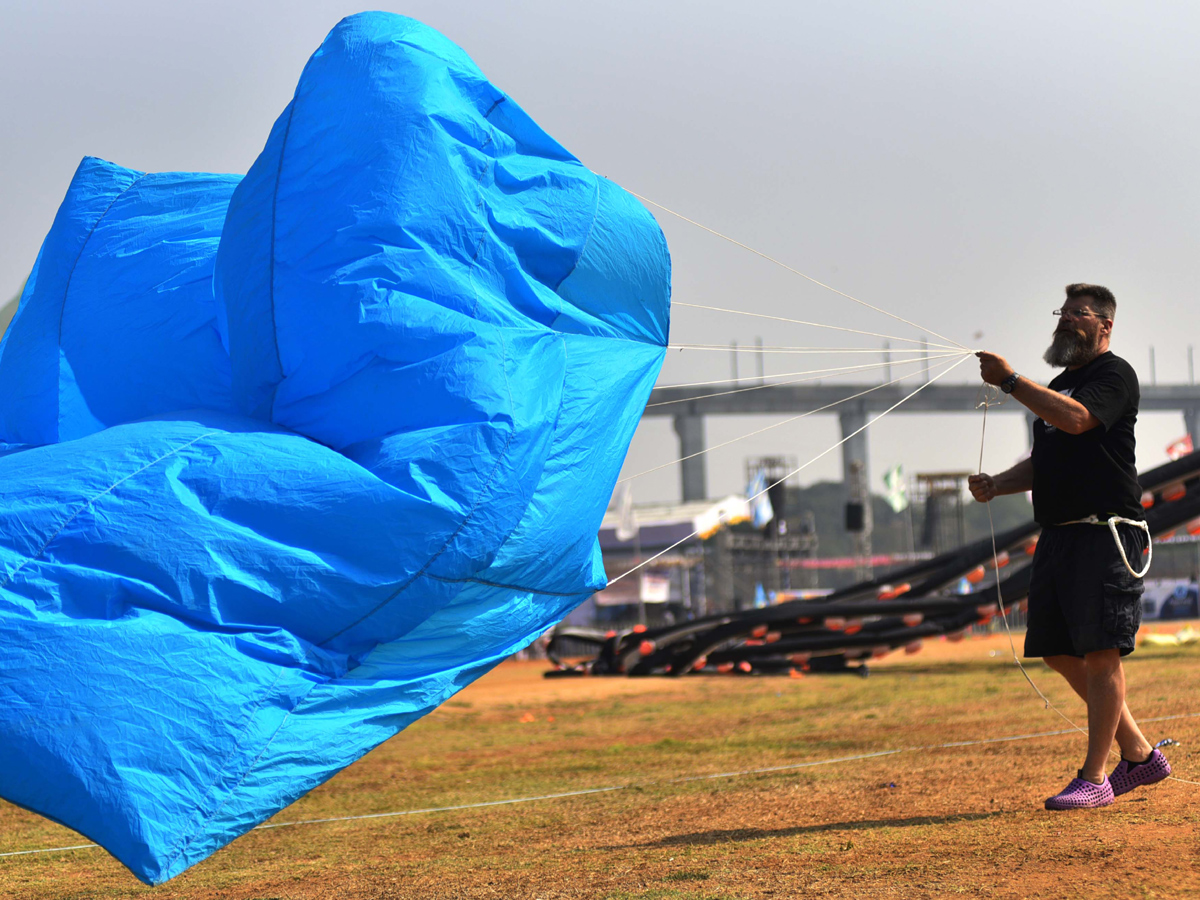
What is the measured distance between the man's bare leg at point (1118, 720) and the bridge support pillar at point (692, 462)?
4978cm

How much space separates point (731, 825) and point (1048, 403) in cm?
200

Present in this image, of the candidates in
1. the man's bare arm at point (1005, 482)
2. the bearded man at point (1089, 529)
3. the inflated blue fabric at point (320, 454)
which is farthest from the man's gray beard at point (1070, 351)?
the inflated blue fabric at point (320, 454)

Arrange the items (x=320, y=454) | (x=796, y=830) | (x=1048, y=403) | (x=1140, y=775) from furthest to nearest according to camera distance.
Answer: (x=796, y=830), (x=1140, y=775), (x=1048, y=403), (x=320, y=454)

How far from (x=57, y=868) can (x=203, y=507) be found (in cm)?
233

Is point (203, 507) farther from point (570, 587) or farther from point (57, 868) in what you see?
point (57, 868)

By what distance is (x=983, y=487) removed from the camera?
4.48m

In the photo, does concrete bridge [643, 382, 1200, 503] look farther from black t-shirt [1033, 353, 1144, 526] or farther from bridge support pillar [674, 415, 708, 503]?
black t-shirt [1033, 353, 1144, 526]

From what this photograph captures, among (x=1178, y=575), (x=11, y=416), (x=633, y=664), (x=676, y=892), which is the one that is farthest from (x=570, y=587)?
(x=1178, y=575)

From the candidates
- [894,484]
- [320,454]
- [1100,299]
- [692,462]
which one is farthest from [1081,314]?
[692,462]

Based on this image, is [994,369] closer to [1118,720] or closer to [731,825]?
[1118,720]

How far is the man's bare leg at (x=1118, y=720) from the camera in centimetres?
394

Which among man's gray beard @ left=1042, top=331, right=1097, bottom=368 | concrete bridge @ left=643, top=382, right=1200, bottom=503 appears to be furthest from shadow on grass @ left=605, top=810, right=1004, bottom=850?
concrete bridge @ left=643, top=382, right=1200, bottom=503

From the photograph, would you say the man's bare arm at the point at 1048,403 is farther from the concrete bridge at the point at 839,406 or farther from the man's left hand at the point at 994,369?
the concrete bridge at the point at 839,406

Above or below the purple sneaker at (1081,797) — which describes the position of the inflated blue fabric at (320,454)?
above
